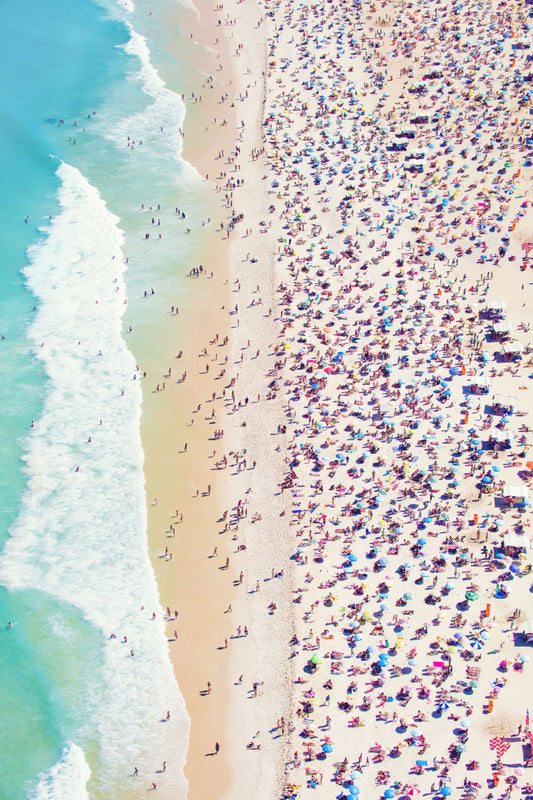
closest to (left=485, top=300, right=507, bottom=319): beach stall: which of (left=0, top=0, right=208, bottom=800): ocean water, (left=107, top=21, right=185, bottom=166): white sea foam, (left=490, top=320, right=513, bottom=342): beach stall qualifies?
(left=490, top=320, right=513, bottom=342): beach stall

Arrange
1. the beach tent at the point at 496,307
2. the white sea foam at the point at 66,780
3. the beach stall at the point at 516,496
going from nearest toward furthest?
the white sea foam at the point at 66,780, the beach stall at the point at 516,496, the beach tent at the point at 496,307

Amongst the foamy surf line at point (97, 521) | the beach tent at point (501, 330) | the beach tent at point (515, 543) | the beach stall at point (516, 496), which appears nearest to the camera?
the foamy surf line at point (97, 521)

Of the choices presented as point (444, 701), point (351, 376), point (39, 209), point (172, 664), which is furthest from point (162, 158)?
point (444, 701)

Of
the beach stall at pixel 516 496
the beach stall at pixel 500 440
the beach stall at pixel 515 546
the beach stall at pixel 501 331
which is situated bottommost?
the beach stall at pixel 515 546

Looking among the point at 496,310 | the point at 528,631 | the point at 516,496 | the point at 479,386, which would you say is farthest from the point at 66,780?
the point at 496,310

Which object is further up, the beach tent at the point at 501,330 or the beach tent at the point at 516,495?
the beach tent at the point at 501,330

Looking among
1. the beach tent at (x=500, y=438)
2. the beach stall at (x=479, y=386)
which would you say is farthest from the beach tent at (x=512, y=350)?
the beach tent at (x=500, y=438)

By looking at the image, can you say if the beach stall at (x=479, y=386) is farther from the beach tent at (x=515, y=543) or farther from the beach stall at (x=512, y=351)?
the beach tent at (x=515, y=543)

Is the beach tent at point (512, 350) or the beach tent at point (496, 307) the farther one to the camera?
the beach tent at point (496, 307)
